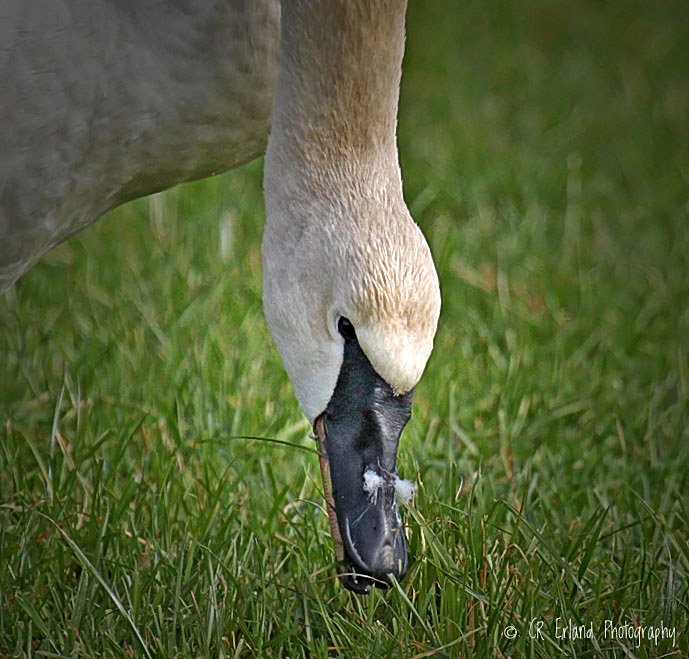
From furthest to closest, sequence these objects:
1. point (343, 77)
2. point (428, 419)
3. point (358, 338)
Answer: point (428, 419) → point (343, 77) → point (358, 338)

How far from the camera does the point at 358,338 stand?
195cm

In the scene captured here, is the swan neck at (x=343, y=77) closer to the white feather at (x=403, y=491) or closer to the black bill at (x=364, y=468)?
the black bill at (x=364, y=468)

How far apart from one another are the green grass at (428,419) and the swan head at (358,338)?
0.12 metres

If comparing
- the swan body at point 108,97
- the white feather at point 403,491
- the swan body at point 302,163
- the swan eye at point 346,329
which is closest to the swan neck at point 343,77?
the swan body at point 302,163

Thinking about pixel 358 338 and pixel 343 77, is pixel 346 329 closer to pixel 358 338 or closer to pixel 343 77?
pixel 358 338

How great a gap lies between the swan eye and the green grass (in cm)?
35

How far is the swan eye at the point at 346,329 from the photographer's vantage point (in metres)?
1.98

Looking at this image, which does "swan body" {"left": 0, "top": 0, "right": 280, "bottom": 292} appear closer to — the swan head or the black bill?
the swan head

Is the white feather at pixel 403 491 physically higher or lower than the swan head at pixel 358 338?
lower

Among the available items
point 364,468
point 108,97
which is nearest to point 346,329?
point 364,468

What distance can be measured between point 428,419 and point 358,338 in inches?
39.5

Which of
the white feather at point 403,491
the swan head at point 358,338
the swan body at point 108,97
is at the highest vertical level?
the swan body at point 108,97

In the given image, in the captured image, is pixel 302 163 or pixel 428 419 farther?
pixel 428 419

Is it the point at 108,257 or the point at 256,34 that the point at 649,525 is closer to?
the point at 256,34
